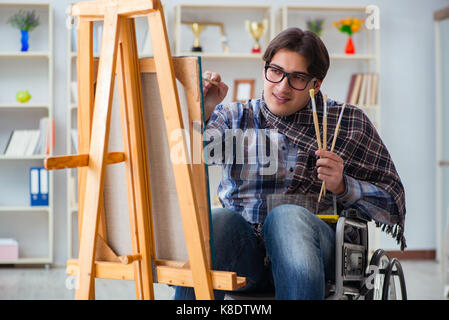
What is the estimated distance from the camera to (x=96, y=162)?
4.46 ft

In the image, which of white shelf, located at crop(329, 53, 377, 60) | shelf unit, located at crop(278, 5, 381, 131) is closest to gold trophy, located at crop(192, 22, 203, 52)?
shelf unit, located at crop(278, 5, 381, 131)

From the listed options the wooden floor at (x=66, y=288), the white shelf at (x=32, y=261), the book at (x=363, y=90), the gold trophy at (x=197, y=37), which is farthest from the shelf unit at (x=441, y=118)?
the white shelf at (x=32, y=261)

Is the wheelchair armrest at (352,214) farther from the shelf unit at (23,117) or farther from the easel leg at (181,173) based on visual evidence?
the shelf unit at (23,117)

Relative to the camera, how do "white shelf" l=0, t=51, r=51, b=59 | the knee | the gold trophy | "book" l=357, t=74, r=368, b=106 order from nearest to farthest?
the knee < "white shelf" l=0, t=51, r=51, b=59 < the gold trophy < "book" l=357, t=74, r=368, b=106

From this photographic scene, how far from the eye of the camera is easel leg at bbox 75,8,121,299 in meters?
1.34

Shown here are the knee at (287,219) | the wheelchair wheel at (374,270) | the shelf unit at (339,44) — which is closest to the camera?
the knee at (287,219)

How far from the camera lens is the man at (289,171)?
1564 mm

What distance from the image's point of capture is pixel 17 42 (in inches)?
171

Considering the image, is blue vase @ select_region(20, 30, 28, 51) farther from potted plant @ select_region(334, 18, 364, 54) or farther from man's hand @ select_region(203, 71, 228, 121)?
man's hand @ select_region(203, 71, 228, 121)

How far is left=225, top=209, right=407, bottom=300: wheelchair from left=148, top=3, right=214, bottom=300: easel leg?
28 centimetres

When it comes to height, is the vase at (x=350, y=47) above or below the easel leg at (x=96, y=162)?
above
